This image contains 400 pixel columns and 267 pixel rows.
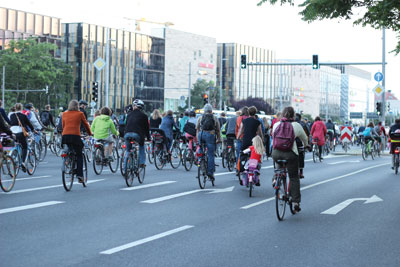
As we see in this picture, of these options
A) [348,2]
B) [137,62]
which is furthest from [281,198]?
[137,62]

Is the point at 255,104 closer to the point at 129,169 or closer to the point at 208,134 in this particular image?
the point at 208,134

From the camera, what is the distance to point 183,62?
11206 centimetres

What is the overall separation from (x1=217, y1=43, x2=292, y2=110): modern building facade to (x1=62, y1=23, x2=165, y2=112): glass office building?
1725cm

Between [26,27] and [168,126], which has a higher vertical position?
[26,27]

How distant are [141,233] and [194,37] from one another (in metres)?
108

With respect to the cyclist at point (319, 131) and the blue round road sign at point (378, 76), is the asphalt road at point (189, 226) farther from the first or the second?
the blue round road sign at point (378, 76)

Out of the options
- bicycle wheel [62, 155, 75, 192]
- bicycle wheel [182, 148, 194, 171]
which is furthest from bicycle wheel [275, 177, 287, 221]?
bicycle wheel [182, 148, 194, 171]

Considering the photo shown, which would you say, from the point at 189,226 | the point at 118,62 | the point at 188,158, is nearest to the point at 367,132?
the point at 188,158

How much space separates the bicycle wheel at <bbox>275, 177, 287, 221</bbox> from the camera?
10.1 metres

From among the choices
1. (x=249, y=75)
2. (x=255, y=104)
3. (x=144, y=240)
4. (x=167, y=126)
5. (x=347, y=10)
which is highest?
(x=249, y=75)

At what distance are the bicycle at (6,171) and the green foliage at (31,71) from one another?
60.2 metres

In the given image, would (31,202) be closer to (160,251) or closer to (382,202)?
(160,251)

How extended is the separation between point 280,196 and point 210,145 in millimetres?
5289

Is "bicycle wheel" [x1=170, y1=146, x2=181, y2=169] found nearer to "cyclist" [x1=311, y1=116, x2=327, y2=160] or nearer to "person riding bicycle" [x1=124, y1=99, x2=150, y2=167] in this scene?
"person riding bicycle" [x1=124, y1=99, x2=150, y2=167]
